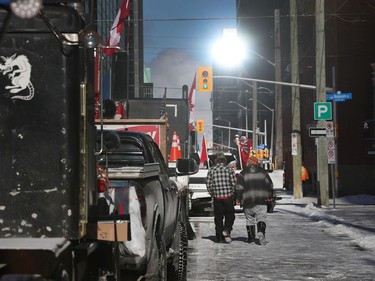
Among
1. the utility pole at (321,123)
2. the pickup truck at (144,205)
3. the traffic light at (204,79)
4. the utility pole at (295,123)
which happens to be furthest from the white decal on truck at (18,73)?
the utility pole at (295,123)

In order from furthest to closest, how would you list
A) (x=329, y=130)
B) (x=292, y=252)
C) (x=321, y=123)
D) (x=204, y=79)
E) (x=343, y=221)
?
(x=204, y=79) < (x=321, y=123) < (x=329, y=130) < (x=343, y=221) < (x=292, y=252)

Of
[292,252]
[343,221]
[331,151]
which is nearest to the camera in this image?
[292,252]

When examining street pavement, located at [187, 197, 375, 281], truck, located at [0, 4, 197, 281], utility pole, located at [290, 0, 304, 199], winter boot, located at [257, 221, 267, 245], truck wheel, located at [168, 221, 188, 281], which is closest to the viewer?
truck, located at [0, 4, 197, 281]

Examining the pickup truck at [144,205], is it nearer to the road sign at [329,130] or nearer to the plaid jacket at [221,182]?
the plaid jacket at [221,182]

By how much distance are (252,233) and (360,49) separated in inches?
998

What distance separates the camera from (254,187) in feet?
49.5

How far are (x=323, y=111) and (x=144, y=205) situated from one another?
20.6m

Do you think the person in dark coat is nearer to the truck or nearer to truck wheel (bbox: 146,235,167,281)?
truck wheel (bbox: 146,235,167,281)

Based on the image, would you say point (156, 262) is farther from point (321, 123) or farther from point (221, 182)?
point (321, 123)

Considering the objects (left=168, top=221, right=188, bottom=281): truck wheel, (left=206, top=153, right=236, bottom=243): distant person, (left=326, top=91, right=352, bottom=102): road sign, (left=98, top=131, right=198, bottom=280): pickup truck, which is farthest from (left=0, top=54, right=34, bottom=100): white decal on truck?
(left=326, top=91, right=352, bottom=102): road sign

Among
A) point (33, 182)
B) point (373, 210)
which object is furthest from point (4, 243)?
point (373, 210)

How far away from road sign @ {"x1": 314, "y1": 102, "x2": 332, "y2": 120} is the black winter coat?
11754 mm

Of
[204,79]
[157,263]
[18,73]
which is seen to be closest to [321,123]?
[204,79]

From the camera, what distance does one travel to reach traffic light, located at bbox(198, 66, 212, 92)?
96.4 ft
